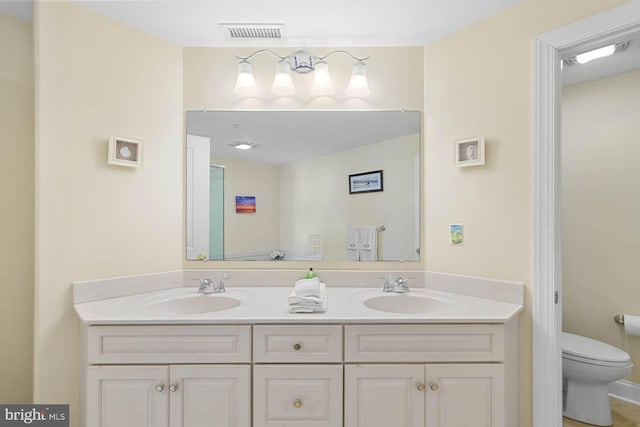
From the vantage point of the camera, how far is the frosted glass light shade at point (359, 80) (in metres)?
1.81

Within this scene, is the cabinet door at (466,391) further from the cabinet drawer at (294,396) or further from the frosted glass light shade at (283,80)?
the frosted glass light shade at (283,80)

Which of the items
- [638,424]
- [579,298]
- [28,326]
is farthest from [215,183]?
[638,424]

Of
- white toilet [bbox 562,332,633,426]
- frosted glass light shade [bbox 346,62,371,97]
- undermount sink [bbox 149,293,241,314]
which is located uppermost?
frosted glass light shade [bbox 346,62,371,97]

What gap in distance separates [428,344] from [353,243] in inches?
29.3

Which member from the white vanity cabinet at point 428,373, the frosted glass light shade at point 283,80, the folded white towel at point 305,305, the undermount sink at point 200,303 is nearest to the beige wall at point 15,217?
the undermount sink at point 200,303

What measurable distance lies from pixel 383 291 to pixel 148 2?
1.95 meters

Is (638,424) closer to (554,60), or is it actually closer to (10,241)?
(554,60)

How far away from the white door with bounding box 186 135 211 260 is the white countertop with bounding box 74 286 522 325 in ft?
0.90

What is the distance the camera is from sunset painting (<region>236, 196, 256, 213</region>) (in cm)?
194

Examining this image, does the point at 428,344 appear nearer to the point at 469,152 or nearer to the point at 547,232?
the point at 547,232

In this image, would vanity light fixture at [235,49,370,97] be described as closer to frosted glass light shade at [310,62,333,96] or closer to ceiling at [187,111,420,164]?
frosted glass light shade at [310,62,333,96]

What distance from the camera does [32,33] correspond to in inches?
65.1

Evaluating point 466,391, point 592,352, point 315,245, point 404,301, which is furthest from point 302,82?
point 592,352

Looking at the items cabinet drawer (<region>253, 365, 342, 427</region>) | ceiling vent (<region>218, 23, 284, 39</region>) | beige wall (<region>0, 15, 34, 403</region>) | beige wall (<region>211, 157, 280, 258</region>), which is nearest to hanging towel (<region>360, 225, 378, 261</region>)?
beige wall (<region>211, 157, 280, 258</region>)
